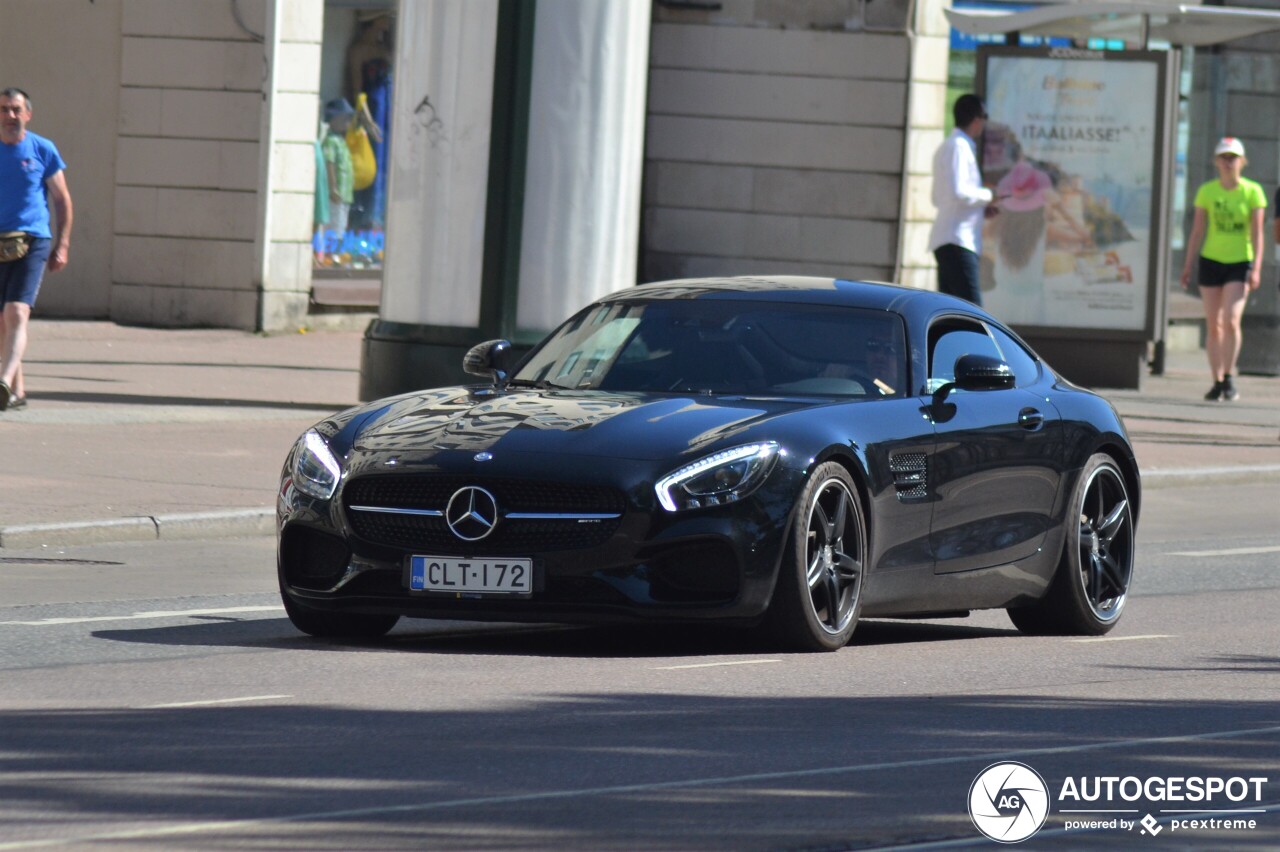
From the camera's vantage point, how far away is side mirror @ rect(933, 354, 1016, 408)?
30.5 ft

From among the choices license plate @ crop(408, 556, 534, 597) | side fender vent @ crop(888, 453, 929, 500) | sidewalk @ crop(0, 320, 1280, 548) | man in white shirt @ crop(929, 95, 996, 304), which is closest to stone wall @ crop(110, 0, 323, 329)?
sidewalk @ crop(0, 320, 1280, 548)

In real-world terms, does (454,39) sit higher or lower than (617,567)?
higher

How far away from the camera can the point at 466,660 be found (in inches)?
331

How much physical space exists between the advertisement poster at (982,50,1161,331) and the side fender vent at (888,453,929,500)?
532 inches

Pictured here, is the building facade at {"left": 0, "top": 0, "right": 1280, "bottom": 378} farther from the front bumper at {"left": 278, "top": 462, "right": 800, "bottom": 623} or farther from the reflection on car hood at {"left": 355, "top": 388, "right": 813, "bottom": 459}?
the front bumper at {"left": 278, "top": 462, "right": 800, "bottom": 623}

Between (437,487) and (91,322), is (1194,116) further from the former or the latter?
(437,487)

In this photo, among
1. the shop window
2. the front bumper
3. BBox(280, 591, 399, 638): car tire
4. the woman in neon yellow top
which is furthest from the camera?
the shop window

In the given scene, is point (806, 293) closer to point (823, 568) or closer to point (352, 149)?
point (823, 568)

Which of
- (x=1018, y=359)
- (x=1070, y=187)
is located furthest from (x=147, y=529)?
(x=1070, y=187)

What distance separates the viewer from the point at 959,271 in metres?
19.1

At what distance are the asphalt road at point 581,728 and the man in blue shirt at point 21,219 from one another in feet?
18.5

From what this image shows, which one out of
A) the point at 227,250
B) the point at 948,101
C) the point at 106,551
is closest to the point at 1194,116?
the point at 948,101

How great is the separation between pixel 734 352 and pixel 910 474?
0.78m

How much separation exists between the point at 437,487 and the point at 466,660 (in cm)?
57
